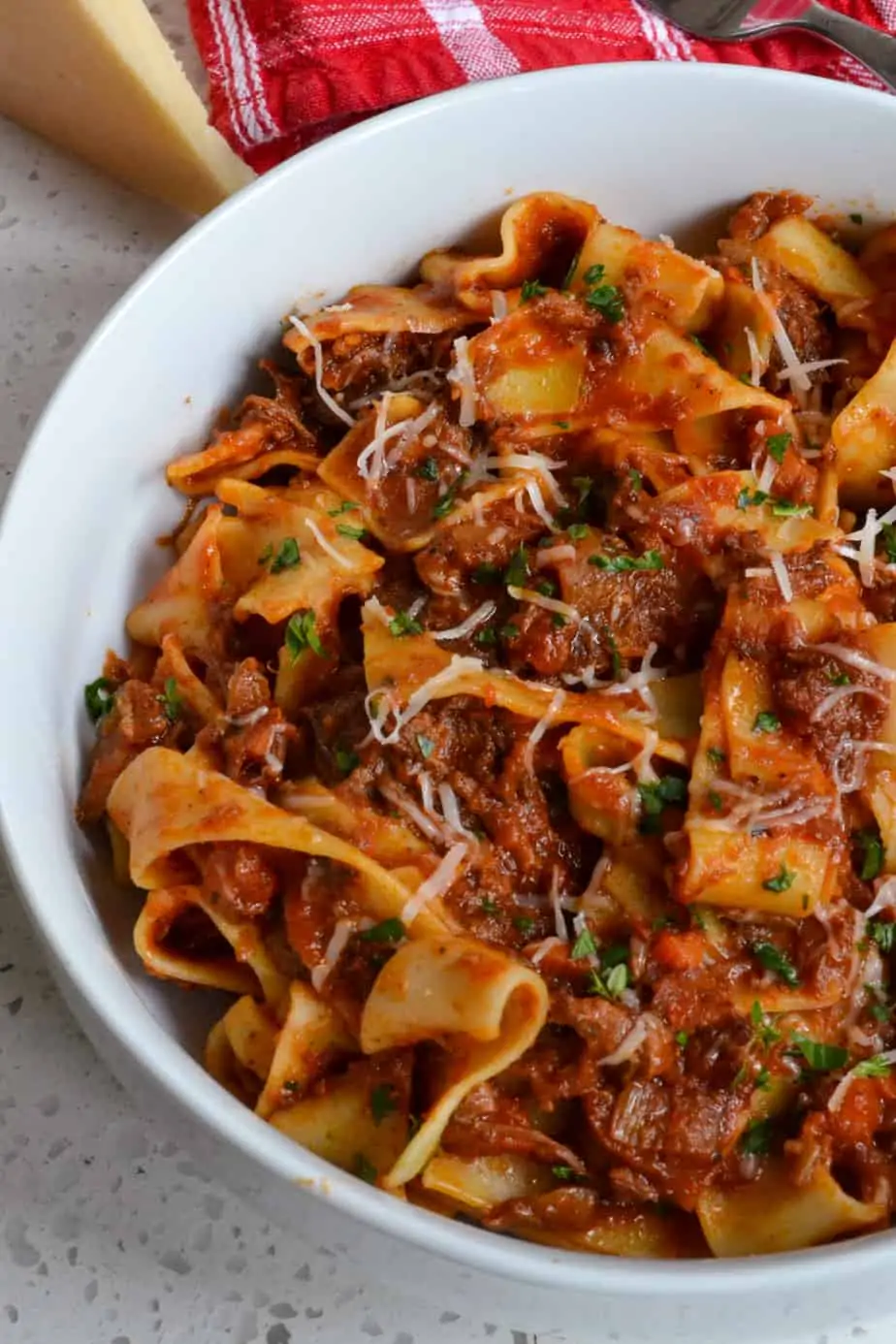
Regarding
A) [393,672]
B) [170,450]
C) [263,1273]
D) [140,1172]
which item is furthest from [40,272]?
[263,1273]

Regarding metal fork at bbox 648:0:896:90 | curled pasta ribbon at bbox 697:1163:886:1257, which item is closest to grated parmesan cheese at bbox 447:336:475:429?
metal fork at bbox 648:0:896:90

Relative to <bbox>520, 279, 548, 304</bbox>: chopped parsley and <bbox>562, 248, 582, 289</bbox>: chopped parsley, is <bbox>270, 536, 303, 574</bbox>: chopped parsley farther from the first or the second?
<bbox>562, 248, 582, 289</bbox>: chopped parsley

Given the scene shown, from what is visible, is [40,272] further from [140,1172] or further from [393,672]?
[140,1172]

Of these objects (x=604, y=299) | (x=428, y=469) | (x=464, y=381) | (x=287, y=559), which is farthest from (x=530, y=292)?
(x=287, y=559)

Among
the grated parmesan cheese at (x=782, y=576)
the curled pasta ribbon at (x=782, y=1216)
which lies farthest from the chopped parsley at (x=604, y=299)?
the curled pasta ribbon at (x=782, y=1216)

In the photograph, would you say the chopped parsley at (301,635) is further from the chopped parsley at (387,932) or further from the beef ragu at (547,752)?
the chopped parsley at (387,932)

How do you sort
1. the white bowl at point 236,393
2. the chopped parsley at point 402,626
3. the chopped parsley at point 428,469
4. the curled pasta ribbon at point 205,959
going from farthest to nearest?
the chopped parsley at point 428,469, the chopped parsley at point 402,626, the curled pasta ribbon at point 205,959, the white bowl at point 236,393
